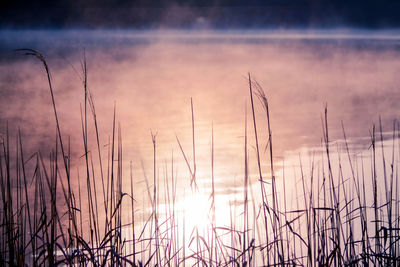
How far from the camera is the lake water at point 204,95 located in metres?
5.19

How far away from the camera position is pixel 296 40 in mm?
19406

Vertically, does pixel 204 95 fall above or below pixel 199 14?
below

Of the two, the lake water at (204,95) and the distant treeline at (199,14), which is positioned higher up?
the distant treeline at (199,14)

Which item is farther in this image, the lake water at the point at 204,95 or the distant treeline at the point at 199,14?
the distant treeline at the point at 199,14

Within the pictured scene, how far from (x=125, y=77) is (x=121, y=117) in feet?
13.9

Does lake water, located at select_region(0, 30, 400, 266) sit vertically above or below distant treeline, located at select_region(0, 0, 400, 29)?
below

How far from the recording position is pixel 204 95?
1002 centimetres

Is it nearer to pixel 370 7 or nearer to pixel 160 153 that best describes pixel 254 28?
pixel 370 7

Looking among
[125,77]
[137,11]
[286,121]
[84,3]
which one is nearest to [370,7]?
[137,11]

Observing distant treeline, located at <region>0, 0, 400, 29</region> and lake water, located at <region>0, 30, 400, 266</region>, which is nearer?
lake water, located at <region>0, 30, 400, 266</region>

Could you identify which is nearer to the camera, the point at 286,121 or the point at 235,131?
the point at 235,131

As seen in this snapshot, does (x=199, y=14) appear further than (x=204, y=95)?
Yes

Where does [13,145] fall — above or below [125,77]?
below

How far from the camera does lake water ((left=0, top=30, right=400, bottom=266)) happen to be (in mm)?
5191
